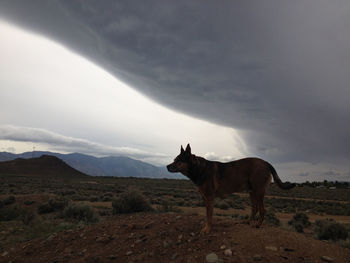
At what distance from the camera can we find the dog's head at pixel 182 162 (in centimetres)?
645

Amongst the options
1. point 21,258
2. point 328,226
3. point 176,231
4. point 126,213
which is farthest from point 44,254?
point 328,226

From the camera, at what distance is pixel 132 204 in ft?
48.0

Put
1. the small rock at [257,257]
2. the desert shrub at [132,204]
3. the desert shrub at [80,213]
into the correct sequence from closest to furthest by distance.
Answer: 1. the small rock at [257,257]
2. the desert shrub at [80,213]
3. the desert shrub at [132,204]

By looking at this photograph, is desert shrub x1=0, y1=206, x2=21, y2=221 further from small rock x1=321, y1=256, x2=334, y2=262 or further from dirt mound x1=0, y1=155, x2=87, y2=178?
dirt mound x1=0, y1=155, x2=87, y2=178

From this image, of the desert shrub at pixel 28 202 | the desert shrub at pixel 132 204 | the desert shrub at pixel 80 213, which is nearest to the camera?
the desert shrub at pixel 80 213

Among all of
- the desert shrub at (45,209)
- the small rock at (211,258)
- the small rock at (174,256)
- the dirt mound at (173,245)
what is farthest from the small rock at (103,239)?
the desert shrub at (45,209)

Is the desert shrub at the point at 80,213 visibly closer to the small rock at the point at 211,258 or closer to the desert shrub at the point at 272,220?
the desert shrub at the point at 272,220

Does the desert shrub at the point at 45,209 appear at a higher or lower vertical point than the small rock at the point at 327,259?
lower

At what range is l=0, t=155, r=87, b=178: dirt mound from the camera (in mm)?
118375

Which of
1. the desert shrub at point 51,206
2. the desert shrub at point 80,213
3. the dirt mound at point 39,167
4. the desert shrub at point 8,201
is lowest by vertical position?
the dirt mound at point 39,167

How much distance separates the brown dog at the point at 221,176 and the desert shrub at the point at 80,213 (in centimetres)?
967

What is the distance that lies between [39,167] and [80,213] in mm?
135731

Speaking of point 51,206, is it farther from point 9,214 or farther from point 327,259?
point 327,259

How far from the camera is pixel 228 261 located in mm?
4820
